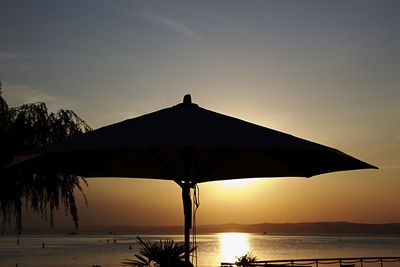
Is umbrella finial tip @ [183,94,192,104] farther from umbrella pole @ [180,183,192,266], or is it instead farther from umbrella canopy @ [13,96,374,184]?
umbrella pole @ [180,183,192,266]

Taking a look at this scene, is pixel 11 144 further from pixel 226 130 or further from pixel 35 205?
pixel 226 130

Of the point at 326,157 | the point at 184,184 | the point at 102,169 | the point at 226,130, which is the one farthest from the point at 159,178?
the point at 226,130

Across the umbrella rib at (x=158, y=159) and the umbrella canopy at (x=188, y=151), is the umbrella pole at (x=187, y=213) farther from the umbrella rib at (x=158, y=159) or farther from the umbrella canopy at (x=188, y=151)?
the umbrella rib at (x=158, y=159)

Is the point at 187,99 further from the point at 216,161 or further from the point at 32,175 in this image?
the point at 32,175

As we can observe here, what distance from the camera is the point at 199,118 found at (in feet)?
18.0

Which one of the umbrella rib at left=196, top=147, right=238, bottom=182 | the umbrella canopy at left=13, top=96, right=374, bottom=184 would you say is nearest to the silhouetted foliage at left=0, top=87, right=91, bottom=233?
the umbrella canopy at left=13, top=96, right=374, bottom=184

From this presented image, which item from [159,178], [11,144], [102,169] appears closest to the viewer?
[102,169]

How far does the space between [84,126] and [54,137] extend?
746 millimetres

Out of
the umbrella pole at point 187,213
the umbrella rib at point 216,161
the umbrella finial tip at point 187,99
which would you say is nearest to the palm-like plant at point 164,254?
the umbrella pole at point 187,213

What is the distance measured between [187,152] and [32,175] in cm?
487

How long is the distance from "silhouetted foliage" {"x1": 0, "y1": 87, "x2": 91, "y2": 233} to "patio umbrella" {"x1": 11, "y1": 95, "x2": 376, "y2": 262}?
10.2ft

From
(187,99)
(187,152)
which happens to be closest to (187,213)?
(187,152)

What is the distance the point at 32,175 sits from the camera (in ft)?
34.5

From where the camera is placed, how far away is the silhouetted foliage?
1020cm
